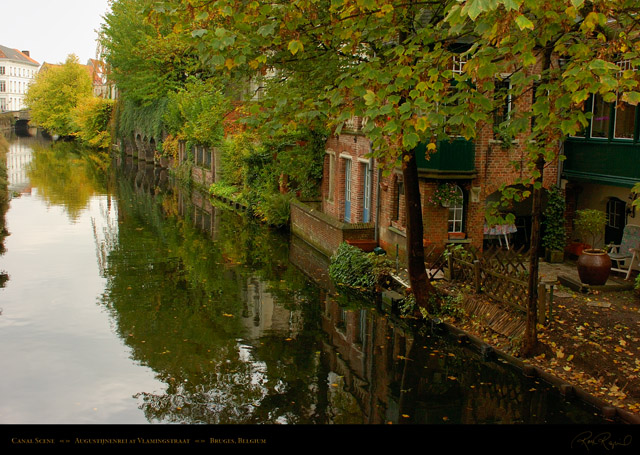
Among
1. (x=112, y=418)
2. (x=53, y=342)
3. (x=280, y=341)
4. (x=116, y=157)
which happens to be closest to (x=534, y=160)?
(x=280, y=341)

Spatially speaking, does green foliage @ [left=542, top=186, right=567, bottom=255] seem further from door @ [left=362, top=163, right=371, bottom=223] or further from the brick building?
door @ [left=362, top=163, right=371, bottom=223]

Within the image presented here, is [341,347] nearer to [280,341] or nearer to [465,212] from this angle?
[280,341]

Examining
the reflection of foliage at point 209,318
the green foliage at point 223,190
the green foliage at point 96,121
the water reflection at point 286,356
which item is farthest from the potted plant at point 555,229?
the green foliage at point 96,121

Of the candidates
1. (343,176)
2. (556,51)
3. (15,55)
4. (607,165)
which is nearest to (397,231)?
(343,176)

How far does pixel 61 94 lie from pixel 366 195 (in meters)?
77.6

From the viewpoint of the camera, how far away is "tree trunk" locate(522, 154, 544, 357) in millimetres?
10797

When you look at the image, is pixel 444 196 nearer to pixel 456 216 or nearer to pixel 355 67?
pixel 456 216

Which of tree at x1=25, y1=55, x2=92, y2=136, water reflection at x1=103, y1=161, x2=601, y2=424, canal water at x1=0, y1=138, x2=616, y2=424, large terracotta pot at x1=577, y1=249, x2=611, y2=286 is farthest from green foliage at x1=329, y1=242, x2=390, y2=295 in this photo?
tree at x1=25, y1=55, x2=92, y2=136

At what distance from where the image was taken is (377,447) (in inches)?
324

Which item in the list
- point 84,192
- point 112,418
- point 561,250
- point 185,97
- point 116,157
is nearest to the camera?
point 112,418

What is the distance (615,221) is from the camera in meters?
17.3

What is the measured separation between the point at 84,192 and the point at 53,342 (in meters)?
26.7

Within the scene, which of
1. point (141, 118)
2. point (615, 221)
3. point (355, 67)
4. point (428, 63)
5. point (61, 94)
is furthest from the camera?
point (61, 94)

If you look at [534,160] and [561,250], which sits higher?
[534,160]
